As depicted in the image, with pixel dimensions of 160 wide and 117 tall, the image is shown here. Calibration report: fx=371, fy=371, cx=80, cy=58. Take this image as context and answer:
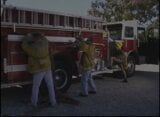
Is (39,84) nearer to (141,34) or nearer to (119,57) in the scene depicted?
(119,57)

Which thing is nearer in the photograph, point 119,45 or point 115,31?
point 119,45

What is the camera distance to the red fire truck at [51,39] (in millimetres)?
8592

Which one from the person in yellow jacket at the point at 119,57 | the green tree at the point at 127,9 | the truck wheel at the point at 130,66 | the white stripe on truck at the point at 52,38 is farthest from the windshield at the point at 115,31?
the green tree at the point at 127,9

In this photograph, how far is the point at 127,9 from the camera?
26766 mm

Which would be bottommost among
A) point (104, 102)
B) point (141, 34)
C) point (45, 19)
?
point (104, 102)

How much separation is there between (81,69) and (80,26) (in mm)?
1617

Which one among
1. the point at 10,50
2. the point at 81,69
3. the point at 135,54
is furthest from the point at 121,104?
the point at 135,54

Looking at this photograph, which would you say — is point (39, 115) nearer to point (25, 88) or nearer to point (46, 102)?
point (46, 102)

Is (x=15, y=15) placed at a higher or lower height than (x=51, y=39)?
higher

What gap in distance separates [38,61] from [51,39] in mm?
1332

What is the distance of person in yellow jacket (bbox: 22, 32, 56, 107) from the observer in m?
8.24

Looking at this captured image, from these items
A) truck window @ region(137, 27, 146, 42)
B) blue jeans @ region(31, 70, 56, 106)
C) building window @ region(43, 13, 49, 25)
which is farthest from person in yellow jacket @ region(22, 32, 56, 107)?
truck window @ region(137, 27, 146, 42)

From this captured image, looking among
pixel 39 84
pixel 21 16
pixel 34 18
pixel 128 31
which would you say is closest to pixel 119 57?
A: pixel 128 31

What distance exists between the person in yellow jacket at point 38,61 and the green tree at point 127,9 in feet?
48.6
